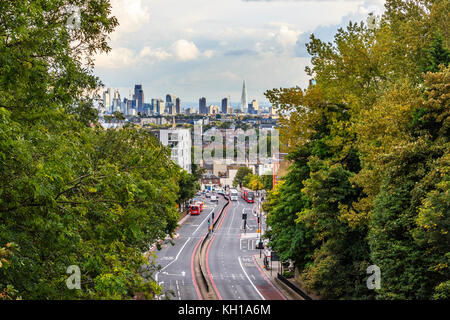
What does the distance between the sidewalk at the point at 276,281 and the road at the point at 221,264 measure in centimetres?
45

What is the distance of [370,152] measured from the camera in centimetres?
2147

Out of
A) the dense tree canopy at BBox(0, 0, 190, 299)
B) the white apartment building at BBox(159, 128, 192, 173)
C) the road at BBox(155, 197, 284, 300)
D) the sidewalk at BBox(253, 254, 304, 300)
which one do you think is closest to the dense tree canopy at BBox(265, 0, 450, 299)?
A: the sidewalk at BBox(253, 254, 304, 300)

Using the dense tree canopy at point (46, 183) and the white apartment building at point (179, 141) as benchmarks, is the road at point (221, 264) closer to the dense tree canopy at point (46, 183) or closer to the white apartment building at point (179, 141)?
the dense tree canopy at point (46, 183)

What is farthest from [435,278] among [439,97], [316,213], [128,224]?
[128,224]

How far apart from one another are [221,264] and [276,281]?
852cm

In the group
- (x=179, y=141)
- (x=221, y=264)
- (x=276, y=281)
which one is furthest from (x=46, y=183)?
(x=179, y=141)

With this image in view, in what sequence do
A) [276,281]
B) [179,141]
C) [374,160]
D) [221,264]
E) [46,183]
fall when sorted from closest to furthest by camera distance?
[46,183] → [374,160] → [276,281] → [221,264] → [179,141]

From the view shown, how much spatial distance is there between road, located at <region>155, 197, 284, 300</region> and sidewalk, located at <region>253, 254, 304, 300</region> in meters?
0.45

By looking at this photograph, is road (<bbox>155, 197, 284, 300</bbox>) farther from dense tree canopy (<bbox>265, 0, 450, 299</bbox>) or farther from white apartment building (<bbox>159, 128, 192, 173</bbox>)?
white apartment building (<bbox>159, 128, 192, 173</bbox>)

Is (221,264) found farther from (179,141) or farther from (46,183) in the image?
(179,141)

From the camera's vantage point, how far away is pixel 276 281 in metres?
40.6

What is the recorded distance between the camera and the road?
117 ft

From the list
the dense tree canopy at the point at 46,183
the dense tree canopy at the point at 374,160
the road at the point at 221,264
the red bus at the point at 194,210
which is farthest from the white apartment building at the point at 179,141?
the dense tree canopy at the point at 46,183

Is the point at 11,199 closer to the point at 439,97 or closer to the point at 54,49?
the point at 54,49
